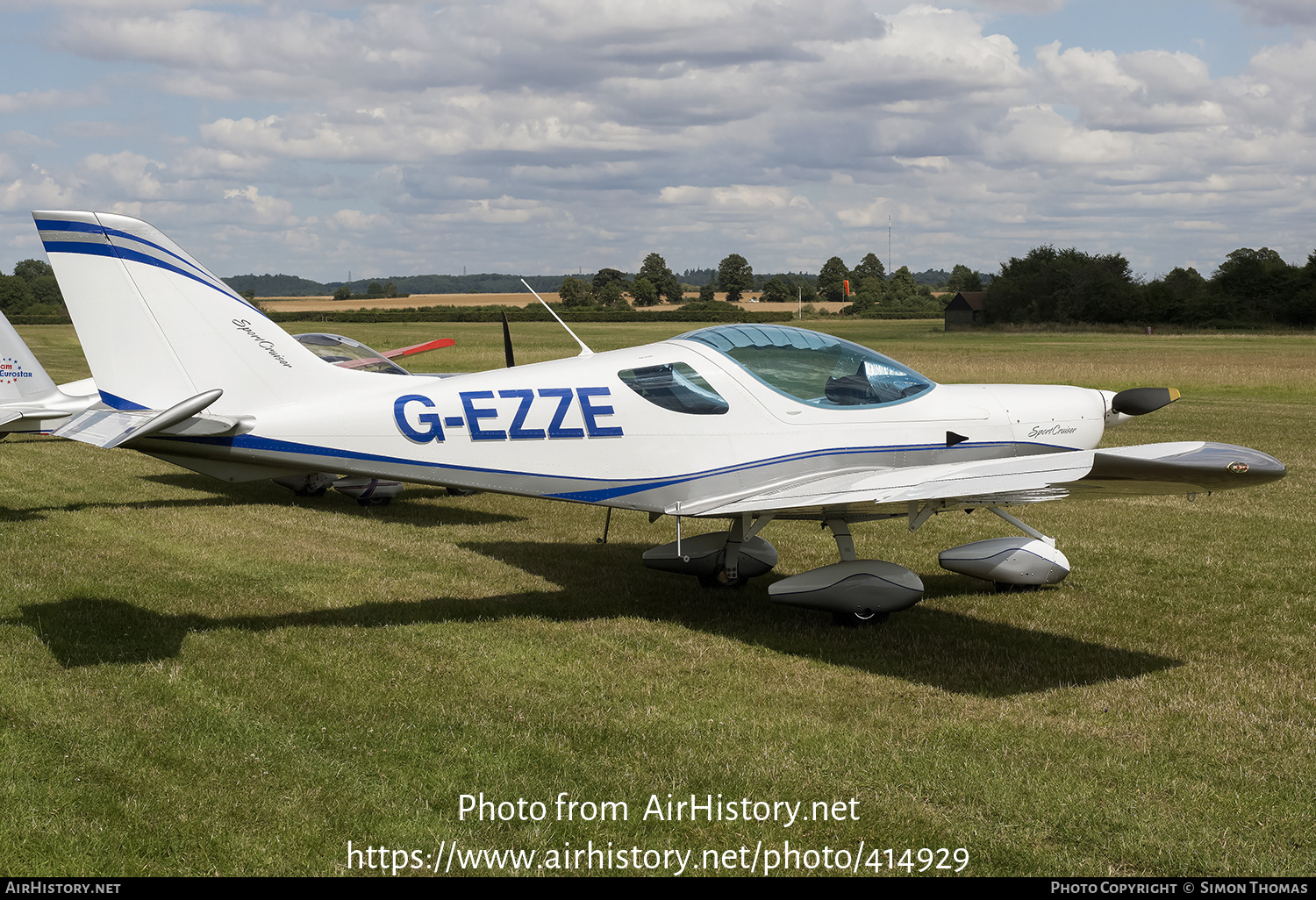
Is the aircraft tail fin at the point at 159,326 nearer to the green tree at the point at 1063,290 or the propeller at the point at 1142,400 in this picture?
the propeller at the point at 1142,400

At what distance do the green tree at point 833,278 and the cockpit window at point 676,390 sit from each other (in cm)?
13460

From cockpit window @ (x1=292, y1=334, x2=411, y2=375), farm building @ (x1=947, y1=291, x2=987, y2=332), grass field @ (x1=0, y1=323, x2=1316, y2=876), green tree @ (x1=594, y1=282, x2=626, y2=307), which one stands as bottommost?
grass field @ (x1=0, y1=323, x2=1316, y2=876)

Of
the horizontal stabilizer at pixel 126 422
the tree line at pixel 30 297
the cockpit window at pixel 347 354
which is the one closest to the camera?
the horizontal stabilizer at pixel 126 422

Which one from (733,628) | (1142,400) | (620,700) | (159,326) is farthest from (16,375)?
(1142,400)

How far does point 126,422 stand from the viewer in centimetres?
666

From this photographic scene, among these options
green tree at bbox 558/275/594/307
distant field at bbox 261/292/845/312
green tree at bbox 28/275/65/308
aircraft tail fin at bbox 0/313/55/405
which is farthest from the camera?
distant field at bbox 261/292/845/312

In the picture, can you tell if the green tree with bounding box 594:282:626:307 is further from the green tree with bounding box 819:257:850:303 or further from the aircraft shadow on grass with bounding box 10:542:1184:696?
the aircraft shadow on grass with bounding box 10:542:1184:696

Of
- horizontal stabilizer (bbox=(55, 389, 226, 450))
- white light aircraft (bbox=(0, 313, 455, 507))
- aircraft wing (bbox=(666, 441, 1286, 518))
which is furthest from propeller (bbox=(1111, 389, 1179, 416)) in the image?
white light aircraft (bbox=(0, 313, 455, 507))

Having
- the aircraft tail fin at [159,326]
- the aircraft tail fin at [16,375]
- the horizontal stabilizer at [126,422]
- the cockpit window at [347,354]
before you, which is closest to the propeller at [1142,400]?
the aircraft tail fin at [159,326]

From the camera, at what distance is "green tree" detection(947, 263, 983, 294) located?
354 feet

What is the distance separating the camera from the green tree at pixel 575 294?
101 m

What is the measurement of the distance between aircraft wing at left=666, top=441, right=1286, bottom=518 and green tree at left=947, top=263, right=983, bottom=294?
321ft

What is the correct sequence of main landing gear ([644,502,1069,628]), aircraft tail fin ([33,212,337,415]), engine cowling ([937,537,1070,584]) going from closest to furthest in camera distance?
1. aircraft tail fin ([33,212,337,415])
2. main landing gear ([644,502,1069,628])
3. engine cowling ([937,537,1070,584])
